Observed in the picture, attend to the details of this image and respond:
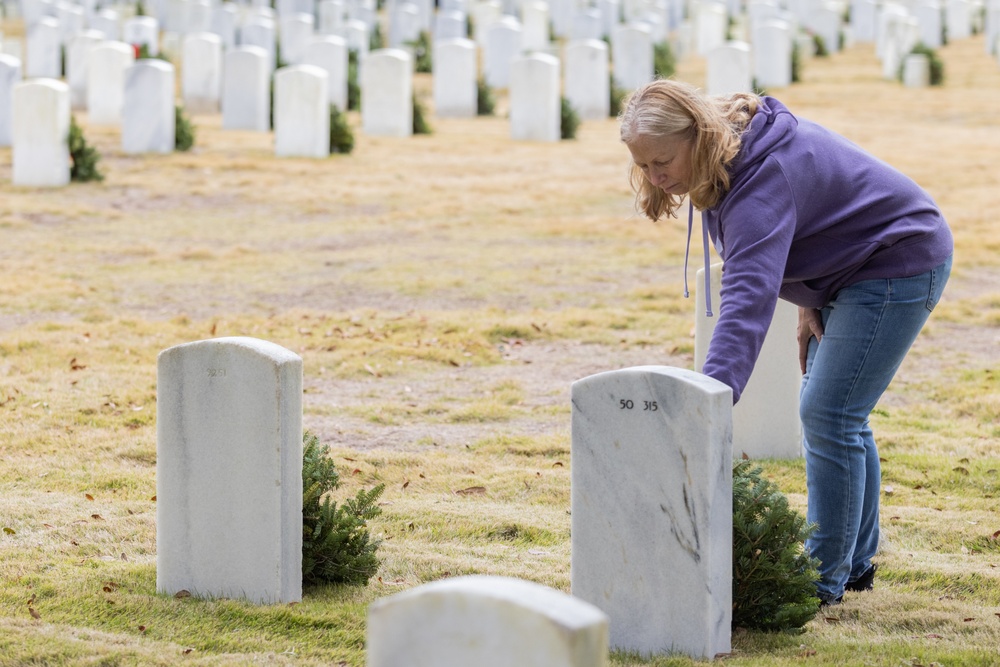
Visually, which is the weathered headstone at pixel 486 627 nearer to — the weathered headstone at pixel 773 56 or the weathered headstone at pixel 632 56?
the weathered headstone at pixel 632 56

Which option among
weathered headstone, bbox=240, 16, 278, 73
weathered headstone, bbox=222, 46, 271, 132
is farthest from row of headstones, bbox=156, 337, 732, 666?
weathered headstone, bbox=240, 16, 278, 73

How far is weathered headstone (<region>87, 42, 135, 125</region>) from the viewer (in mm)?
16781

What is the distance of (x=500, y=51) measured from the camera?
2311 cm

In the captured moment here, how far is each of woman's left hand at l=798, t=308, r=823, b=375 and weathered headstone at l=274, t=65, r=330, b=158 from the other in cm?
1084

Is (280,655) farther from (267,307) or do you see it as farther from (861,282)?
(267,307)

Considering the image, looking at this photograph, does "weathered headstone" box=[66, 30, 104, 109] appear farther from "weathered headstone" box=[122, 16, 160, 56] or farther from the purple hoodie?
the purple hoodie

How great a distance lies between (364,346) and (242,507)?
4.07 metres

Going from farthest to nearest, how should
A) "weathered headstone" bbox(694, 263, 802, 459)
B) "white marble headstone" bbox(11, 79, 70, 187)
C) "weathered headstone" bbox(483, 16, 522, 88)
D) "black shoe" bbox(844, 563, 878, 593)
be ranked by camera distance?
"weathered headstone" bbox(483, 16, 522, 88) < "white marble headstone" bbox(11, 79, 70, 187) < "weathered headstone" bbox(694, 263, 802, 459) < "black shoe" bbox(844, 563, 878, 593)

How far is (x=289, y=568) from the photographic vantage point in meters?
4.02

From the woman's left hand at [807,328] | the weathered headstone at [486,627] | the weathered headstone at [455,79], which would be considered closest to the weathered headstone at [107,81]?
the weathered headstone at [455,79]

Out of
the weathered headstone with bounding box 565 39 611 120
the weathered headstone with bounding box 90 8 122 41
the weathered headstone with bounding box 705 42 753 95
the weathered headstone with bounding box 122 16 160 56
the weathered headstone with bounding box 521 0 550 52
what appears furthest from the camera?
the weathered headstone with bounding box 521 0 550 52

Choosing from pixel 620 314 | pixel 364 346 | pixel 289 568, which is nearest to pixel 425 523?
pixel 289 568

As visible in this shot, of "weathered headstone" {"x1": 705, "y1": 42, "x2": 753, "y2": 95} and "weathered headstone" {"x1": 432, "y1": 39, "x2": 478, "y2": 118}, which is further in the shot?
"weathered headstone" {"x1": 705, "y1": 42, "x2": 753, "y2": 95}

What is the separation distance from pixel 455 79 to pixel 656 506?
15946 mm
